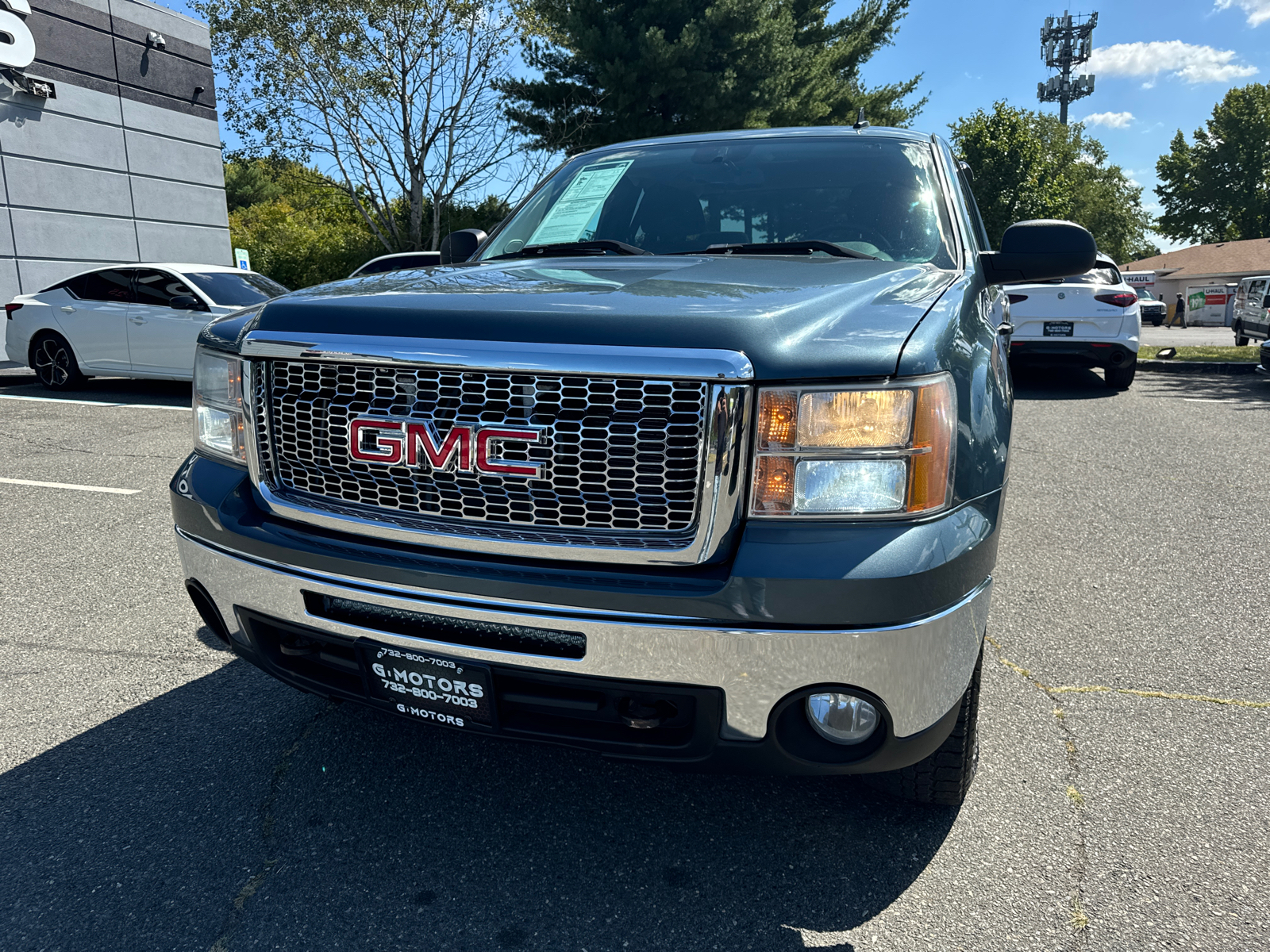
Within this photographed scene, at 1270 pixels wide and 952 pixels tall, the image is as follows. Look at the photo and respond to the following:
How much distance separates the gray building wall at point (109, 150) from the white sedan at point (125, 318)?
4735 millimetres

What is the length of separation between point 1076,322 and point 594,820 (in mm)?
9725

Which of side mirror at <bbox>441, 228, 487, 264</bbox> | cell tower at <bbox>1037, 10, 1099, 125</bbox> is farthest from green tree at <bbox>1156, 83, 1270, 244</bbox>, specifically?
side mirror at <bbox>441, 228, 487, 264</bbox>

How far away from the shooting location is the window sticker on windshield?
11.1 feet

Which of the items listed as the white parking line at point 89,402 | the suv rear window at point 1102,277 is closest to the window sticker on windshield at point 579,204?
the white parking line at point 89,402

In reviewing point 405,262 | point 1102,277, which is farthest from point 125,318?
point 1102,277

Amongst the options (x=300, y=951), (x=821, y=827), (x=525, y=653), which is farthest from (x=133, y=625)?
(x=821, y=827)

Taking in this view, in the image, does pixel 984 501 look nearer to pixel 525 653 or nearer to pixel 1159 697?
pixel 525 653

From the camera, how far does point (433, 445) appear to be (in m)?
1.84

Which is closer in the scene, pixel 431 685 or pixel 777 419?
pixel 777 419

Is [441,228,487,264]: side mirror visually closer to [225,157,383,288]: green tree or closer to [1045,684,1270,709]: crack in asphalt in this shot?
[1045,684,1270,709]: crack in asphalt

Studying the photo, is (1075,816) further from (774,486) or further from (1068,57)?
(1068,57)

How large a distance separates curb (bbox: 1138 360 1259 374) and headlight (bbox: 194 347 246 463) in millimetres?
14541

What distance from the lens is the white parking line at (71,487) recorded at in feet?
18.7

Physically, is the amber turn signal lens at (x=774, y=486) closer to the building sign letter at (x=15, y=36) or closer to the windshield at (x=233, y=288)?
the windshield at (x=233, y=288)
